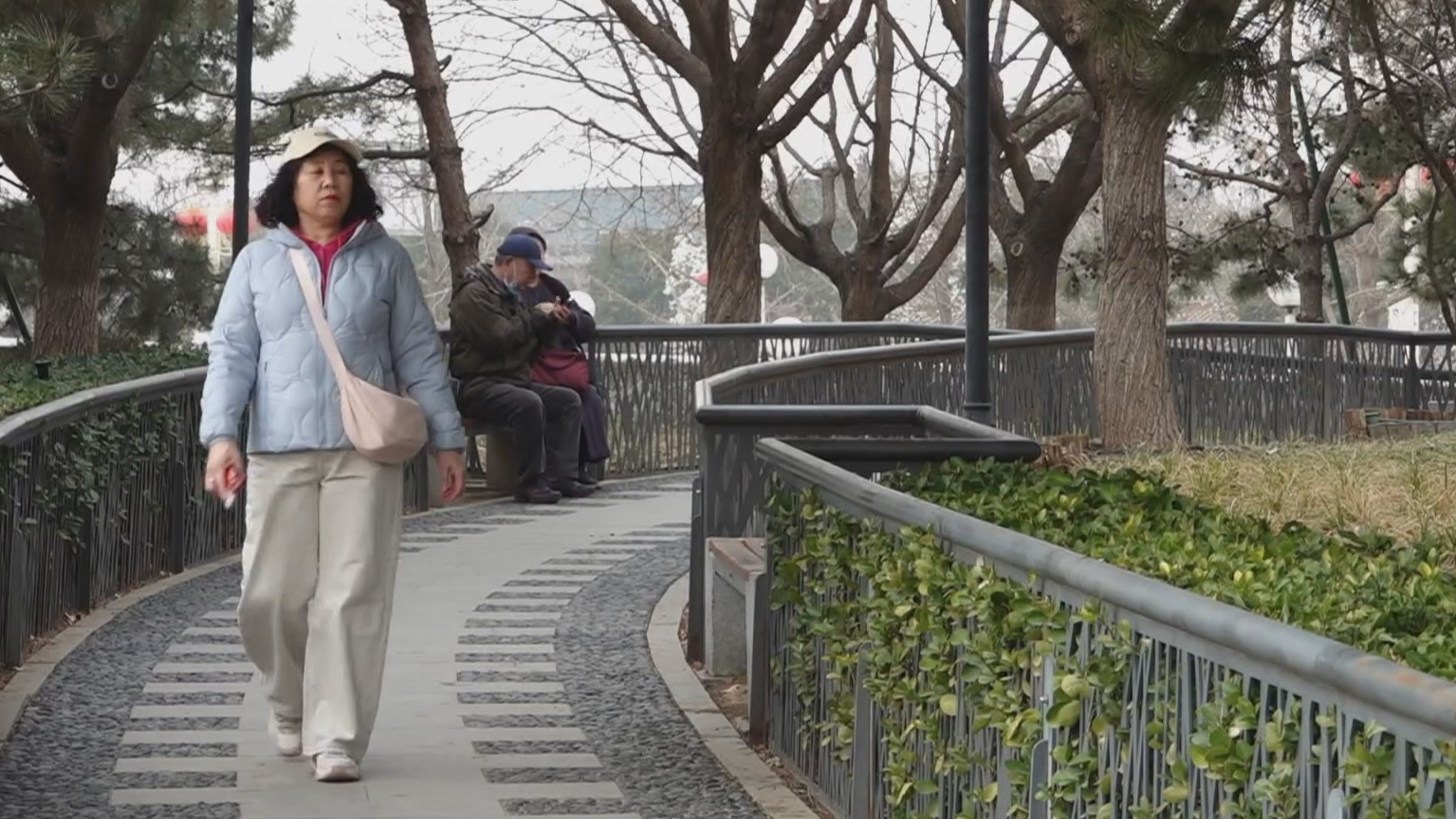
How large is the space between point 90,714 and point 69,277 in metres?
15.6

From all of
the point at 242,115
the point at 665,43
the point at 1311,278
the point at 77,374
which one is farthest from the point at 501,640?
the point at 1311,278

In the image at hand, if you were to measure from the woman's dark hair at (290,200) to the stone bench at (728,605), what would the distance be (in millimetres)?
1980

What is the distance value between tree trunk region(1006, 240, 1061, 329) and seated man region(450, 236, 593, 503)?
648 inches

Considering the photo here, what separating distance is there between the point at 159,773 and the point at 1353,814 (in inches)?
178

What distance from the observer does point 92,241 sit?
2334 centimetres

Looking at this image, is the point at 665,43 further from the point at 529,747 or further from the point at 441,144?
the point at 529,747

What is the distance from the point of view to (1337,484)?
9641 mm

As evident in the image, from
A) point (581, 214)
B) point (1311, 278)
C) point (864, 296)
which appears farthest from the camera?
point (581, 214)

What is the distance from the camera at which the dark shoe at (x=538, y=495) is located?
15.9 meters

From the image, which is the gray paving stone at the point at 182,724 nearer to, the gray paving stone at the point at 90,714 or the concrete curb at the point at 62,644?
the gray paving stone at the point at 90,714

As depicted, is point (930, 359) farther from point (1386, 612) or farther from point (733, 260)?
point (1386, 612)

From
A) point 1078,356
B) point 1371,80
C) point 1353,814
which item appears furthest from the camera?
point 1371,80

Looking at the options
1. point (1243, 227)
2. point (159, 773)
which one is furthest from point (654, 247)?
point (159, 773)

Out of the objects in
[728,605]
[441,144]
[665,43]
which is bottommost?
[728,605]
